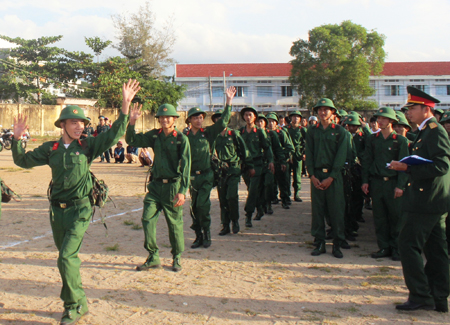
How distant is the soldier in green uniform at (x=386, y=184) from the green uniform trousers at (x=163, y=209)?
3.00 metres

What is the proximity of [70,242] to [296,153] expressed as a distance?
7.92 m

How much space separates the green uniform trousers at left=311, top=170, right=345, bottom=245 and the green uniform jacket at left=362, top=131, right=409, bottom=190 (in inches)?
21.5

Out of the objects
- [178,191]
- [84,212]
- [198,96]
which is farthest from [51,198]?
[198,96]

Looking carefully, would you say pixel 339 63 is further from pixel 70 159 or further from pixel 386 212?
pixel 70 159

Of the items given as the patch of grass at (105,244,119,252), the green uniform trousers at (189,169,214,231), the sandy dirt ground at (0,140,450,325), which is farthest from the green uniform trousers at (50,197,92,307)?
the green uniform trousers at (189,169,214,231)

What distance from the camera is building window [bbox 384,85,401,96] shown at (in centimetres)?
4819

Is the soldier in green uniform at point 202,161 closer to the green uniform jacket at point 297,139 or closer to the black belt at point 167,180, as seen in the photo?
the black belt at point 167,180

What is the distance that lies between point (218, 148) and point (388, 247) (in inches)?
132

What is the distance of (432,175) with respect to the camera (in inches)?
165

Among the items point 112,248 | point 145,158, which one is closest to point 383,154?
point 112,248

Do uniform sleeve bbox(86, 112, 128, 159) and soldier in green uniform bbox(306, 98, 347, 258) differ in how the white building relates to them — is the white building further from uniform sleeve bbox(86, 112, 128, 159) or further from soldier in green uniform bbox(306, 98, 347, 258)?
uniform sleeve bbox(86, 112, 128, 159)

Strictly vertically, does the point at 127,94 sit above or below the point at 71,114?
above

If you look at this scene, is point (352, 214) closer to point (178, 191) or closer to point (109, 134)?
point (178, 191)

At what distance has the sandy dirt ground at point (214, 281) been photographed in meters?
4.29
